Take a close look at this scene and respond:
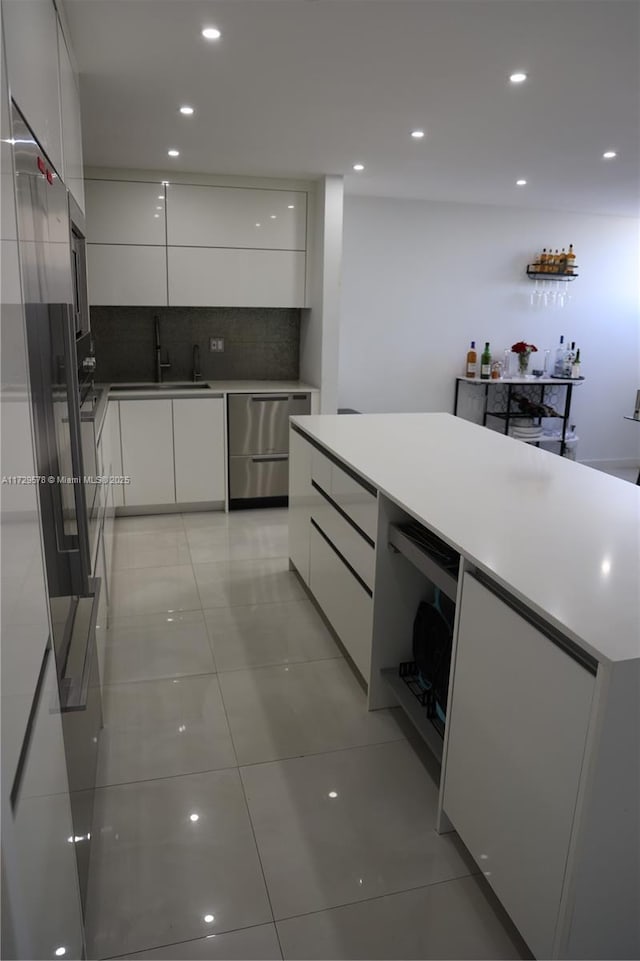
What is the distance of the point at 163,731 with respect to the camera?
2.38m

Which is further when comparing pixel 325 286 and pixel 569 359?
pixel 569 359

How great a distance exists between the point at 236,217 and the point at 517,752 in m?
4.15

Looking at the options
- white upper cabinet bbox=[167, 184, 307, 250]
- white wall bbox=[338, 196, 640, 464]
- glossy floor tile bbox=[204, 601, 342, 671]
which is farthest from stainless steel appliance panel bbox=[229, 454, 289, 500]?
glossy floor tile bbox=[204, 601, 342, 671]

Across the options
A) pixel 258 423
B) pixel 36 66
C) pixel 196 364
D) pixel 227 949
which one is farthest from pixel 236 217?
pixel 227 949

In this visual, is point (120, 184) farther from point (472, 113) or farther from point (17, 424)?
point (17, 424)

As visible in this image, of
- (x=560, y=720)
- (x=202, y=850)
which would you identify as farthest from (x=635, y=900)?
(x=202, y=850)

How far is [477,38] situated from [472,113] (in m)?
0.83

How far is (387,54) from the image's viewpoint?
2.41m

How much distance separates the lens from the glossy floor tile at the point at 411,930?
1.57 m

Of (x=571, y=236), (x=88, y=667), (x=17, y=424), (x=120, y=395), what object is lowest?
(x=88, y=667)

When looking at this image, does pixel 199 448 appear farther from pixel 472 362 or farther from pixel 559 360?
pixel 559 360

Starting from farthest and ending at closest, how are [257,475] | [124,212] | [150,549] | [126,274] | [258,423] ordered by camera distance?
[257,475] < [258,423] < [126,274] < [124,212] < [150,549]

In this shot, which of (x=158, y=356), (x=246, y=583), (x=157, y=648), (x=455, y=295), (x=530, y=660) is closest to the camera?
(x=530, y=660)

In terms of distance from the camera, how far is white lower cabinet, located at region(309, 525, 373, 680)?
2.51m
